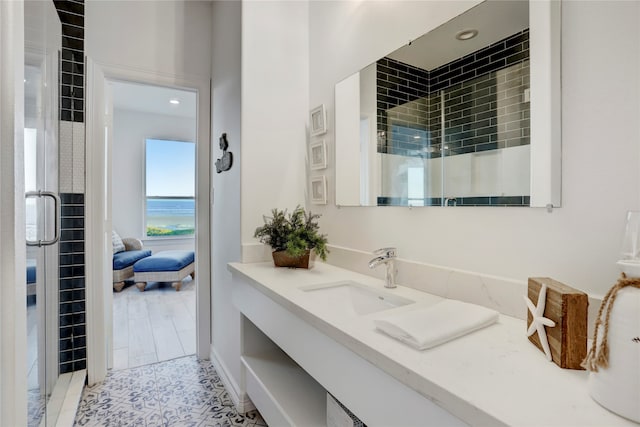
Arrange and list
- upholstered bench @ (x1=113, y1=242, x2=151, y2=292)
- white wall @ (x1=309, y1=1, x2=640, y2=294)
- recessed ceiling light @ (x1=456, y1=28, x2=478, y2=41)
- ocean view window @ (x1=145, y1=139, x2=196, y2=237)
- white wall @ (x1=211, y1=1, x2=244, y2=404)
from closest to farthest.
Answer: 1. white wall @ (x1=309, y1=1, x2=640, y2=294)
2. recessed ceiling light @ (x1=456, y1=28, x2=478, y2=41)
3. white wall @ (x1=211, y1=1, x2=244, y2=404)
4. upholstered bench @ (x1=113, y1=242, x2=151, y2=292)
5. ocean view window @ (x1=145, y1=139, x2=196, y2=237)

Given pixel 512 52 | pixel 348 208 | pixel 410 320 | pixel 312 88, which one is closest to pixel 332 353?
pixel 410 320

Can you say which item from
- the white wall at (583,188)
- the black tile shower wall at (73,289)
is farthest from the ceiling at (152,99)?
the white wall at (583,188)

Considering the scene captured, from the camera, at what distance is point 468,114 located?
3.72 ft

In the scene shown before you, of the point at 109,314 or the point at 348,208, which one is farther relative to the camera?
the point at 109,314

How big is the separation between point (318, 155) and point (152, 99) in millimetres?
3930

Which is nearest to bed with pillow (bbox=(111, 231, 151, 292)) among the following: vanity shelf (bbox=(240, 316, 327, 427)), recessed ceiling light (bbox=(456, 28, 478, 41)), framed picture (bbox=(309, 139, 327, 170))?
vanity shelf (bbox=(240, 316, 327, 427))

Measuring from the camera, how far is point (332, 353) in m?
0.93

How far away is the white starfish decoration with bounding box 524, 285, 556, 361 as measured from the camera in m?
0.71

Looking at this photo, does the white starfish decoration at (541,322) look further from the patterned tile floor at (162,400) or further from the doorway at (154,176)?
the doorway at (154,176)

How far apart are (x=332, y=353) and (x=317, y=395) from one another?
2.05 ft

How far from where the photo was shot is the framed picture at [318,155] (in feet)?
6.23

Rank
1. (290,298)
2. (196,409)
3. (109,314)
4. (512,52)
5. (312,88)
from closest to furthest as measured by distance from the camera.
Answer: (512,52) → (290,298) → (196,409) → (312,88) → (109,314)

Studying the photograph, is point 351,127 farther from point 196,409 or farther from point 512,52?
point 196,409

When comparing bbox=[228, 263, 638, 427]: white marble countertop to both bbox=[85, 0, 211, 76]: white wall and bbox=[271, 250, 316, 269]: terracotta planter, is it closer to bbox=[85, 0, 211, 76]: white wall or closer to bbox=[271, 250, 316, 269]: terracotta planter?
bbox=[271, 250, 316, 269]: terracotta planter
